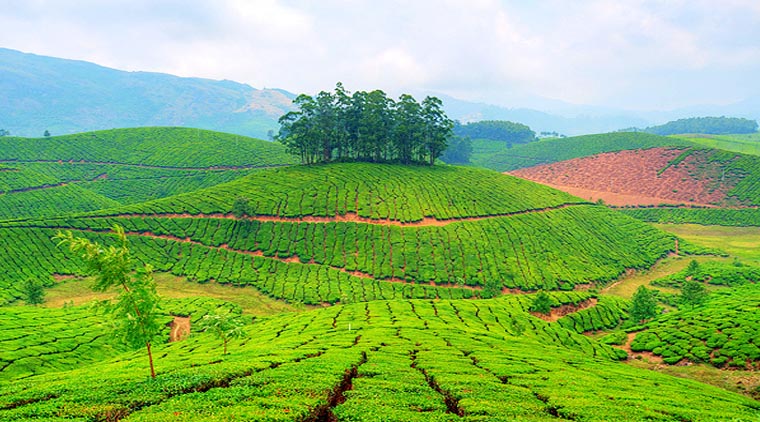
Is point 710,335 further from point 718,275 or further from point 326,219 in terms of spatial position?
point 326,219


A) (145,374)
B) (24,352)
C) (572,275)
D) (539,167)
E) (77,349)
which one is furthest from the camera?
(539,167)

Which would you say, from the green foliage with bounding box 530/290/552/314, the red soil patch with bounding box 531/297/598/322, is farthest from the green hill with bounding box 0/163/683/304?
the green foliage with bounding box 530/290/552/314

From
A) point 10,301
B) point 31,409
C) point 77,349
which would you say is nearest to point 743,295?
point 31,409

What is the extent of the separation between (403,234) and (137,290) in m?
57.9

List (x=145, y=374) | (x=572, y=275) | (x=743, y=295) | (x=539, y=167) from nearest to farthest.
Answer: (x=145, y=374), (x=743, y=295), (x=572, y=275), (x=539, y=167)

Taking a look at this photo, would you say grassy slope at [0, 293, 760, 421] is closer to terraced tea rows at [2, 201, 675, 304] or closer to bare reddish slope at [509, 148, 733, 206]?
terraced tea rows at [2, 201, 675, 304]

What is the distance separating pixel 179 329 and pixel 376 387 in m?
39.0

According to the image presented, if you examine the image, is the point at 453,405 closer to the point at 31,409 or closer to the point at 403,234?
the point at 31,409

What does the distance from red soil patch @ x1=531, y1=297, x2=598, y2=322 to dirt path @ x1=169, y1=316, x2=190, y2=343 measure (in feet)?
156

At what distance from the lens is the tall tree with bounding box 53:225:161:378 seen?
1733cm

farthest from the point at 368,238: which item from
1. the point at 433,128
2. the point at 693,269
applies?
the point at 693,269

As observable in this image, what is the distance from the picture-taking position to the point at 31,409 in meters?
14.6

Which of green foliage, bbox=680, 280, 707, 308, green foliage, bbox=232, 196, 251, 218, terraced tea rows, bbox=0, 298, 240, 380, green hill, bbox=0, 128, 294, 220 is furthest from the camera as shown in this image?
green hill, bbox=0, 128, 294, 220

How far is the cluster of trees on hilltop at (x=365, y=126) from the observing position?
104 meters
